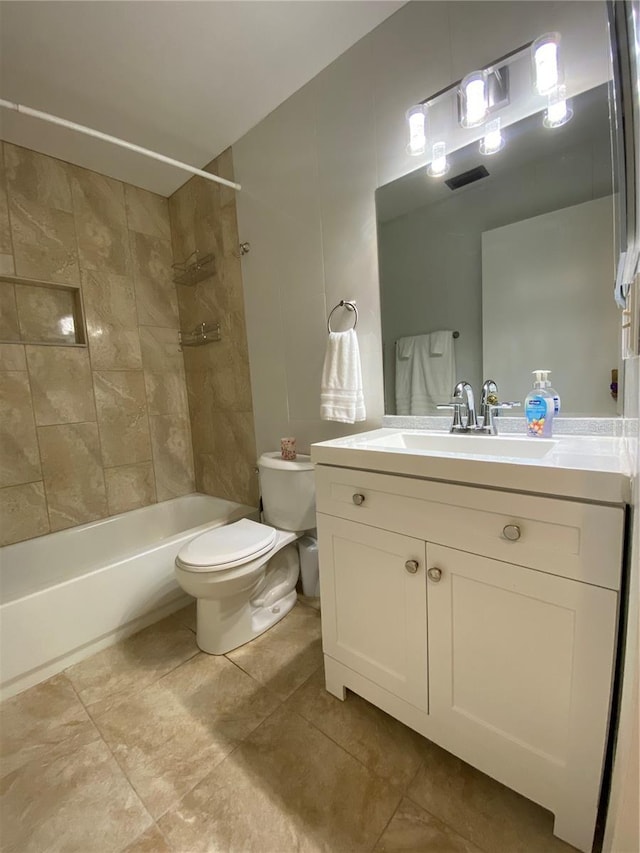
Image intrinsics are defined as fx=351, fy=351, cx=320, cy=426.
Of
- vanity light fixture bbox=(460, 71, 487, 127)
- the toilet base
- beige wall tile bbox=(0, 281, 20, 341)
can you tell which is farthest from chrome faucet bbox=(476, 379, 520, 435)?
beige wall tile bbox=(0, 281, 20, 341)

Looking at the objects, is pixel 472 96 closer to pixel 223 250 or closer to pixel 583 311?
pixel 583 311

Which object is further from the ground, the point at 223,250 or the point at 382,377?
the point at 223,250

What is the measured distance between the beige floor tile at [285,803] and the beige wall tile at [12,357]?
80.4 inches

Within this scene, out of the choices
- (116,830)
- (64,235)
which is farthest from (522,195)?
(64,235)

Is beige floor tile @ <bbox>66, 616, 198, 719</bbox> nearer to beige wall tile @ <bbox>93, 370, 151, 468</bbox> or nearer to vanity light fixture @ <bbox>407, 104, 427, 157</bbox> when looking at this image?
beige wall tile @ <bbox>93, 370, 151, 468</bbox>

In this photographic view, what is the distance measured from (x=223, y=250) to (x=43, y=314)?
1.08 meters

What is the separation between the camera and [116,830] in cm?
85

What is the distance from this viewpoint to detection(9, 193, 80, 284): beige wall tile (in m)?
1.85

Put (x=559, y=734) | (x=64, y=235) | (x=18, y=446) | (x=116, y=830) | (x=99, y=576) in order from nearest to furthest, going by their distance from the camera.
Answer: (x=559, y=734), (x=116, y=830), (x=99, y=576), (x=18, y=446), (x=64, y=235)

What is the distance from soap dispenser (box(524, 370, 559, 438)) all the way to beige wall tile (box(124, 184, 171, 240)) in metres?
2.48

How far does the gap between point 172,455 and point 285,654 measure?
1.59 m

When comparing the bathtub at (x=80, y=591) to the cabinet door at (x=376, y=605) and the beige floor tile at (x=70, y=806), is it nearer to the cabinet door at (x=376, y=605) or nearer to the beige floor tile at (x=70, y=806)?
the beige floor tile at (x=70, y=806)

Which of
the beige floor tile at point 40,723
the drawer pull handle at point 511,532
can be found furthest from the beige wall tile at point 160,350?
the drawer pull handle at point 511,532

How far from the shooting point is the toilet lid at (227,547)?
1299 mm
